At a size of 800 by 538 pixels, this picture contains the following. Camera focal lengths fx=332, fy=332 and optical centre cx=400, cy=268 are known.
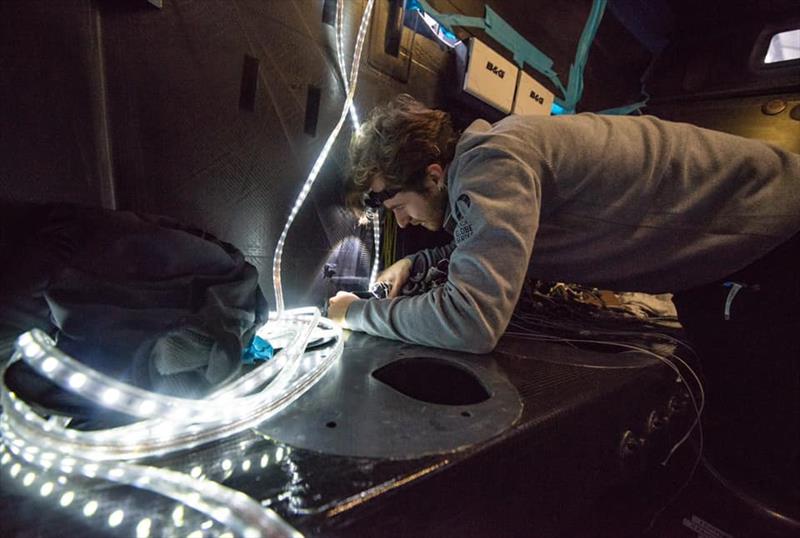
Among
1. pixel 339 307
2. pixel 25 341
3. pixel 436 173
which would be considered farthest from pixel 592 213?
pixel 25 341

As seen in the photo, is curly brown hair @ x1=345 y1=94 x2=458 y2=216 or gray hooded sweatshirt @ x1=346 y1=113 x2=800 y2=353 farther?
curly brown hair @ x1=345 y1=94 x2=458 y2=216

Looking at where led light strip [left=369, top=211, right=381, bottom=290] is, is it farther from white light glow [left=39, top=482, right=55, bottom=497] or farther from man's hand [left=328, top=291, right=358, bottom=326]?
white light glow [left=39, top=482, right=55, bottom=497]

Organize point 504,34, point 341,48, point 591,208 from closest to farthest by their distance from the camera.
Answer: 1. point 591,208
2. point 341,48
3. point 504,34

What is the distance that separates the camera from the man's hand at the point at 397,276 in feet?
3.77

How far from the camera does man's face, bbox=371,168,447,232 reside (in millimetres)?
984

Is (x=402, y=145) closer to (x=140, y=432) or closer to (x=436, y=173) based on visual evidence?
(x=436, y=173)

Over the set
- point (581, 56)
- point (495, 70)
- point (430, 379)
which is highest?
point (581, 56)

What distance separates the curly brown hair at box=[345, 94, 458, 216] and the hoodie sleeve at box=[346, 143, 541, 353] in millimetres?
267

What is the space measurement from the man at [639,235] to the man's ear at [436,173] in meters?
0.15

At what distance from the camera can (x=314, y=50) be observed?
983 millimetres

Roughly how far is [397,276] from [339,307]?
35cm

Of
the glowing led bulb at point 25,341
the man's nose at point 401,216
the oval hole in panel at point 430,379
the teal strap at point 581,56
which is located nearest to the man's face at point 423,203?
the man's nose at point 401,216

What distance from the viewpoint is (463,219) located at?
723 mm

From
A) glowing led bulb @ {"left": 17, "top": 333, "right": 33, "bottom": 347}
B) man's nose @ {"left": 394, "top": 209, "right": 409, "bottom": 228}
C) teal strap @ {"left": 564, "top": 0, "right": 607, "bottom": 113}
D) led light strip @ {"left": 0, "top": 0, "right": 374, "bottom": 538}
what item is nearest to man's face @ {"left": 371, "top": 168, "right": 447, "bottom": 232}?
man's nose @ {"left": 394, "top": 209, "right": 409, "bottom": 228}
